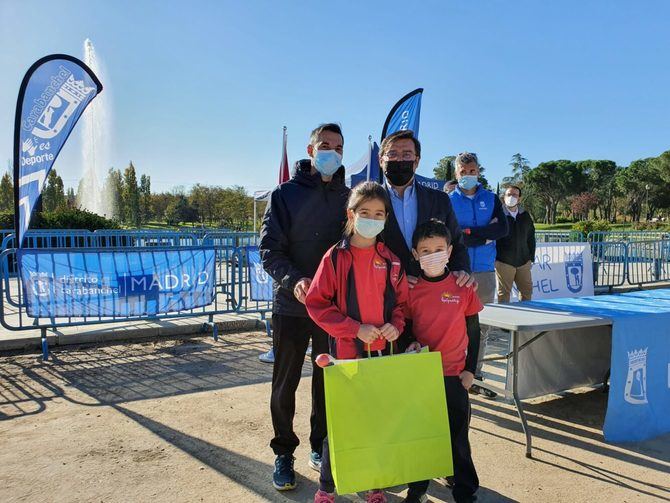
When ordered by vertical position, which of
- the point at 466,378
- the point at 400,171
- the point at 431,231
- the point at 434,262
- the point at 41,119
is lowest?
the point at 466,378

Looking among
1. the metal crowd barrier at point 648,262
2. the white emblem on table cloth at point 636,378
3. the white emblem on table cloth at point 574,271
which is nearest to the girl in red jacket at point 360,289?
the white emblem on table cloth at point 636,378

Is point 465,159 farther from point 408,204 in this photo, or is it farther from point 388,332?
point 388,332

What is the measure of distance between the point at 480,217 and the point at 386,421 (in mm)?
2460

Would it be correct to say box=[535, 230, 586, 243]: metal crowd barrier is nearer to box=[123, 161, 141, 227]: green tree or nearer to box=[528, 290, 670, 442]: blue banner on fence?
box=[528, 290, 670, 442]: blue banner on fence

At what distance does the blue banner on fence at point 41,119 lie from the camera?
6605 mm

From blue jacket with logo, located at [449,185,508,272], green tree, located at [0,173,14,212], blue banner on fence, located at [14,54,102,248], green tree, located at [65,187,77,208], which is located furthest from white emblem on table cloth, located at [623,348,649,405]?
green tree, located at [0,173,14,212]

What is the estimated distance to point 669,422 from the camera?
Result: 12.7 feet

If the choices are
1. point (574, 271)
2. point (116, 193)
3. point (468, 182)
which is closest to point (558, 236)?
point (574, 271)

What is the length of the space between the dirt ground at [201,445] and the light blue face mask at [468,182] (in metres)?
2.02

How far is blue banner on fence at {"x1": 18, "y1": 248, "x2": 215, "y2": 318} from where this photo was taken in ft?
19.6

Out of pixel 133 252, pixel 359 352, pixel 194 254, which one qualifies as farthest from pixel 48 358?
pixel 359 352

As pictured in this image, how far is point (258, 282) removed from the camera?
7.67 meters

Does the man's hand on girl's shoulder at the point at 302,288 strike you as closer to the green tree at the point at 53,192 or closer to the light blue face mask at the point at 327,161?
the light blue face mask at the point at 327,161

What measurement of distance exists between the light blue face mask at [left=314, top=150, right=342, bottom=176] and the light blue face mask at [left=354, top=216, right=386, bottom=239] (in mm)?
533
